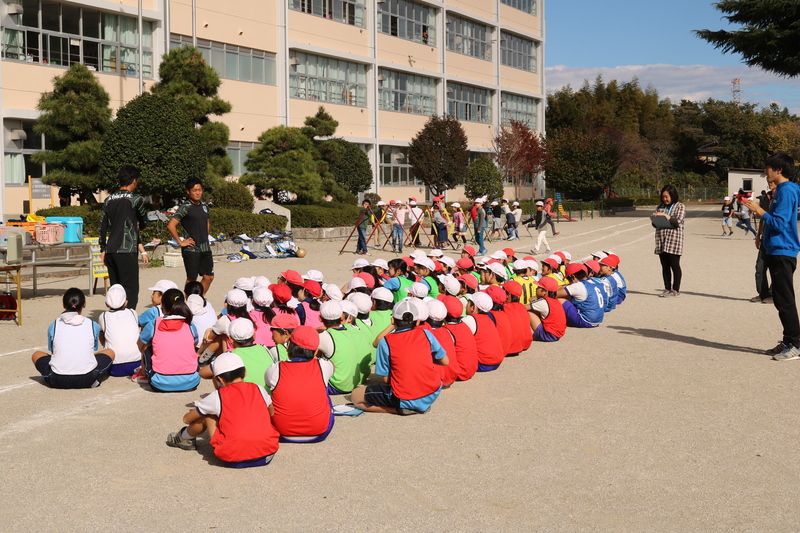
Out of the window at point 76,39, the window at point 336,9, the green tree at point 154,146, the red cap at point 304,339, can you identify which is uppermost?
the window at point 336,9

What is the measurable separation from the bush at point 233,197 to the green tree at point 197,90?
160cm

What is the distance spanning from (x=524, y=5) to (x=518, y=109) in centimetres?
800

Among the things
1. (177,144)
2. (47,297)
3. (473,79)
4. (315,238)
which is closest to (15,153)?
(177,144)

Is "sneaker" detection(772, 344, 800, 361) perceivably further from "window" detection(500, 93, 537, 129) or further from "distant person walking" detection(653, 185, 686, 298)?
"window" detection(500, 93, 537, 129)

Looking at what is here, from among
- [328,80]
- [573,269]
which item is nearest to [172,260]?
[573,269]

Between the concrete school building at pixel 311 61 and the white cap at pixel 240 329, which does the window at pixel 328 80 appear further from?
the white cap at pixel 240 329

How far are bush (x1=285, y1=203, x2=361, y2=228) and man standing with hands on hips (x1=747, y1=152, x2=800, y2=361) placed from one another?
76.6 ft

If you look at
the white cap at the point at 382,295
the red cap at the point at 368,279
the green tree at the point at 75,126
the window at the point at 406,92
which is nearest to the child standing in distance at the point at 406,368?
the white cap at the point at 382,295

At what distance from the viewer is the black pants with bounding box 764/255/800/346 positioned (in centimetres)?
873

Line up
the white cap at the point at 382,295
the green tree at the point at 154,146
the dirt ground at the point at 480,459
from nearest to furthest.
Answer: the dirt ground at the point at 480,459, the white cap at the point at 382,295, the green tree at the point at 154,146

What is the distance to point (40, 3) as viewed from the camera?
2612 centimetres

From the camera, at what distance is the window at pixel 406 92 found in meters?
45.9

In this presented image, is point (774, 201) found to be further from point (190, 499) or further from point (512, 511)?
point (190, 499)

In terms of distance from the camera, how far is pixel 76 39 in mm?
27328
